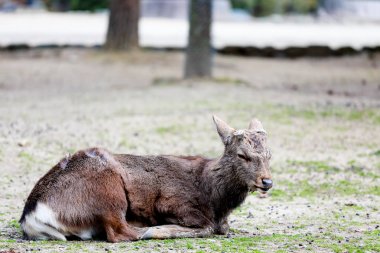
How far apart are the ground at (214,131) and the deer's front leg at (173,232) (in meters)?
0.13

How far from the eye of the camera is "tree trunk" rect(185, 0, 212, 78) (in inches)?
785

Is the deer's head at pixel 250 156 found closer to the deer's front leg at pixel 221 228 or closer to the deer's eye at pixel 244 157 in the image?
the deer's eye at pixel 244 157

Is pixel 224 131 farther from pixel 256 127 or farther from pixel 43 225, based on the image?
pixel 43 225

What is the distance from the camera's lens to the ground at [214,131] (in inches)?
296

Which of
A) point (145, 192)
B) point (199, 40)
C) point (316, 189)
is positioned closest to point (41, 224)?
point (145, 192)

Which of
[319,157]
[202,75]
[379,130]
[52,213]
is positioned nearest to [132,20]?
[202,75]

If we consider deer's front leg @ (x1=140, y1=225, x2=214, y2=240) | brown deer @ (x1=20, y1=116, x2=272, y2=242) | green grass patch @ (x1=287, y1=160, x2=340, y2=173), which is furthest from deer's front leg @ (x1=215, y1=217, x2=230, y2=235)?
green grass patch @ (x1=287, y1=160, x2=340, y2=173)

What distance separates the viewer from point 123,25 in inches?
970

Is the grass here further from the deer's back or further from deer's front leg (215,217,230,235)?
the deer's back

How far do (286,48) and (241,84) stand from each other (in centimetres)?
898

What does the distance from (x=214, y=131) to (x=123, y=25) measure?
38.0 ft

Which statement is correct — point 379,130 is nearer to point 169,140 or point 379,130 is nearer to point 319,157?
point 319,157

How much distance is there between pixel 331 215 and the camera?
8.46 m

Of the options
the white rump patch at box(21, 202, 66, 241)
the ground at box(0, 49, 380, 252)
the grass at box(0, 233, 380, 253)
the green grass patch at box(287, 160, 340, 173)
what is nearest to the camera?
the grass at box(0, 233, 380, 253)
